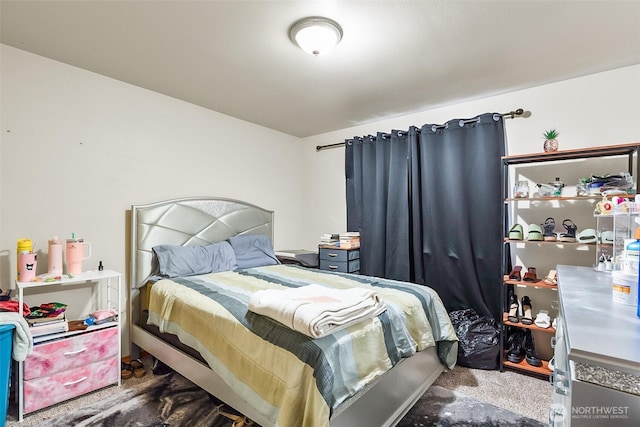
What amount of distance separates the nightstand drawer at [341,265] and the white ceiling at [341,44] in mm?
1763

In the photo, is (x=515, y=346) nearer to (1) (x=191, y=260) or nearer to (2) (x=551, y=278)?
(2) (x=551, y=278)

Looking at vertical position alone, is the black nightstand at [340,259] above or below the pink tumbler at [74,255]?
below

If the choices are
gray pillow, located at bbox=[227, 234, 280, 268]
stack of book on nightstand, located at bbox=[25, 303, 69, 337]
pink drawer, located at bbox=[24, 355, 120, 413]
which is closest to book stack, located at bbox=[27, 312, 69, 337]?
stack of book on nightstand, located at bbox=[25, 303, 69, 337]

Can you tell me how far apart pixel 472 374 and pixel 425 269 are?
3.32 feet

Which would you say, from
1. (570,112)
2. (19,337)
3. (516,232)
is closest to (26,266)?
(19,337)

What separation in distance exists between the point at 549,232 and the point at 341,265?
1931mm

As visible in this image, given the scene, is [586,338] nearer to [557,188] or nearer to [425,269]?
[557,188]

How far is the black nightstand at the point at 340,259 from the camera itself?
342 cm

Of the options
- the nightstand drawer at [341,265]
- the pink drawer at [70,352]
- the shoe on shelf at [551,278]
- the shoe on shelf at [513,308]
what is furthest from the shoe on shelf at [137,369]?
the shoe on shelf at [551,278]

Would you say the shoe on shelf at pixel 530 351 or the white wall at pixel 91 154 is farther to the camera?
the shoe on shelf at pixel 530 351

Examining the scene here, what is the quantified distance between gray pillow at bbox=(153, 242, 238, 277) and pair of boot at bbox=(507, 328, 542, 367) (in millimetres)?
2558

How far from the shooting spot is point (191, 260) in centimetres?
273

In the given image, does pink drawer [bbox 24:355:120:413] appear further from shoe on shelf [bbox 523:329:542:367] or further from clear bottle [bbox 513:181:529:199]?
clear bottle [bbox 513:181:529:199]

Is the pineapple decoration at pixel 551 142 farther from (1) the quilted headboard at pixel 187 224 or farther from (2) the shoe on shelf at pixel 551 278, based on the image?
(1) the quilted headboard at pixel 187 224
